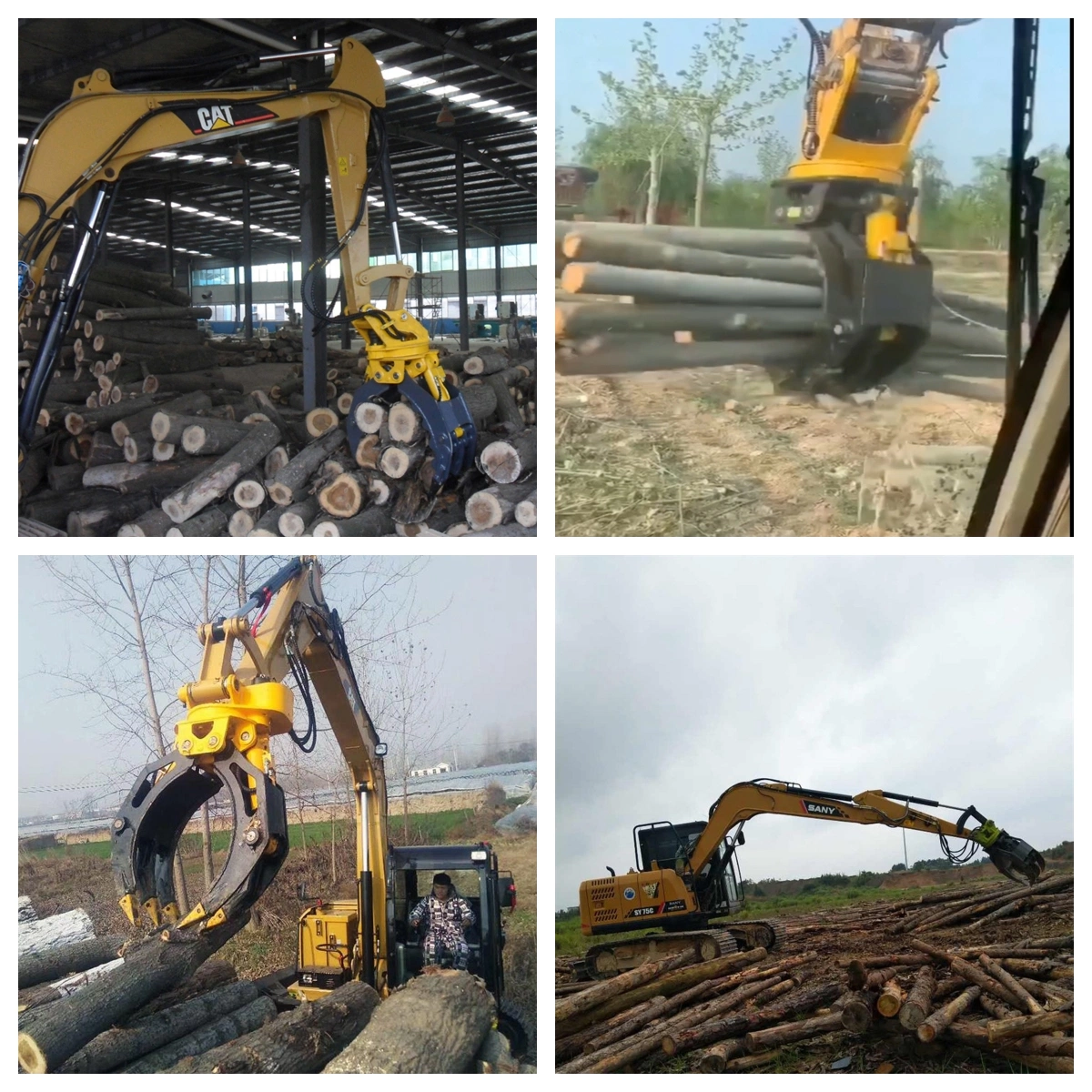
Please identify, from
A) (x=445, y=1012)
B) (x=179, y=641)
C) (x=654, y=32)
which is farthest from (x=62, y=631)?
(x=654, y=32)

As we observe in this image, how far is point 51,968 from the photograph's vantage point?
337cm

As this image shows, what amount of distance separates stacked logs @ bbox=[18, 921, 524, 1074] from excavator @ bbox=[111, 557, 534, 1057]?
10cm

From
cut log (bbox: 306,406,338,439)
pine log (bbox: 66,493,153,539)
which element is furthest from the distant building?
cut log (bbox: 306,406,338,439)

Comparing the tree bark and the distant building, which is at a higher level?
the distant building

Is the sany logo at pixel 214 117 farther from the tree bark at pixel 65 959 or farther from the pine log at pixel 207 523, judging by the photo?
the tree bark at pixel 65 959

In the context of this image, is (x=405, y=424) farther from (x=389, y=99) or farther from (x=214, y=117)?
(x=389, y=99)

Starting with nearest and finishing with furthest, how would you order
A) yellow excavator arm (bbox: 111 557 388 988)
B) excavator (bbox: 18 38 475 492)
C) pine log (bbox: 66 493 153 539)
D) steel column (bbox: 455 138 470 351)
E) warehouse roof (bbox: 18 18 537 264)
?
yellow excavator arm (bbox: 111 557 388 988)
excavator (bbox: 18 38 475 492)
pine log (bbox: 66 493 153 539)
warehouse roof (bbox: 18 18 537 264)
steel column (bbox: 455 138 470 351)

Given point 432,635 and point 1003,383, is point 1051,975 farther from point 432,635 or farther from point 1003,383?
point 432,635

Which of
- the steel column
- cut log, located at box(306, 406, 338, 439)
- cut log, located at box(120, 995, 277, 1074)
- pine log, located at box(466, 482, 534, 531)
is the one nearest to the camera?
cut log, located at box(120, 995, 277, 1074)

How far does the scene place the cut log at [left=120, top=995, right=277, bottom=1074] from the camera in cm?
324

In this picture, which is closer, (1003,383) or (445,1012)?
(445,1012)

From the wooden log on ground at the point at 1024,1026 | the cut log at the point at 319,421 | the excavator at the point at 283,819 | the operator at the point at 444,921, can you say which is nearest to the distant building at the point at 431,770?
the excavator at the point at 283,819

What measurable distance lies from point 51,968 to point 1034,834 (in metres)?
3.26

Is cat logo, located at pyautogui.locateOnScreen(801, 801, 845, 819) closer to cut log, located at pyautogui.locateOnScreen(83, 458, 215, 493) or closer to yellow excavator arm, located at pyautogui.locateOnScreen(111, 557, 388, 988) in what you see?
yellow excavator arm, located at pyautogui.locateOnScreen(111, 557, 388, 988)
